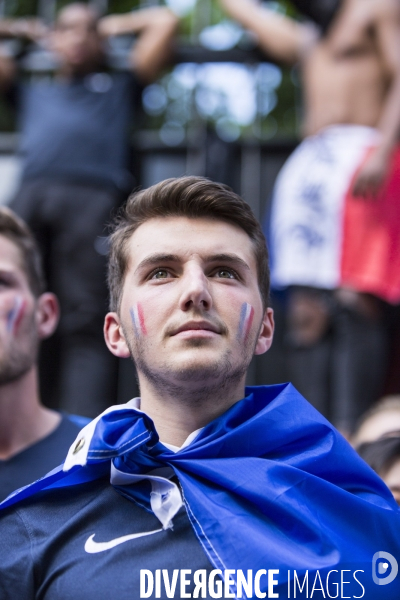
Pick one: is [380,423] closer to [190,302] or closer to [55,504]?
[190,302]

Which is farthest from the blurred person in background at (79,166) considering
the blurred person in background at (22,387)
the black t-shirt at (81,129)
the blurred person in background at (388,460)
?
the blurred person in background at (388,460)

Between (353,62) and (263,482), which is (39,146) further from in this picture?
(263,482)

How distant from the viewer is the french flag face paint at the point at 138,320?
6.89ft

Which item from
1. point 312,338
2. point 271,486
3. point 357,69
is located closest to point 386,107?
point 357,69

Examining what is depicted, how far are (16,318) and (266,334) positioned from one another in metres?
0.98

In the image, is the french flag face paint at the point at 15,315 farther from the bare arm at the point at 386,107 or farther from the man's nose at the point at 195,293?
the bare arm at the point at 386,107

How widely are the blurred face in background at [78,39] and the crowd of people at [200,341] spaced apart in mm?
13

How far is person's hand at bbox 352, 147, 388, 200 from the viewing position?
13.7 ft

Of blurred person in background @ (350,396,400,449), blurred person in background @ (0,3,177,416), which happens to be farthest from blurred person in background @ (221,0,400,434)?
blurred person in background @ (0,3,177,416)

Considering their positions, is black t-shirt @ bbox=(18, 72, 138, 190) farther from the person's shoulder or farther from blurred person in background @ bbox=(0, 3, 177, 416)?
the person's shoulder

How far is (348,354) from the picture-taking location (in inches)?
157

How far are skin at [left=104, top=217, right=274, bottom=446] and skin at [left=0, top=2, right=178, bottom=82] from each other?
315cm

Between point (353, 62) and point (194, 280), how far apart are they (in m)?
3.11

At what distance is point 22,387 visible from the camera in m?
2.85
